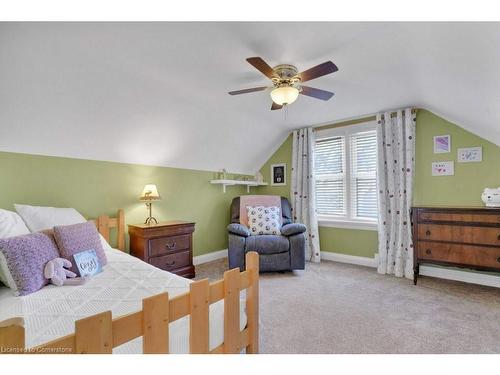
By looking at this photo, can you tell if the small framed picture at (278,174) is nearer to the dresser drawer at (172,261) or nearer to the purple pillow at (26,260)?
the dresser drawer at (172,261)

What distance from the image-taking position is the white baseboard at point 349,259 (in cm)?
361

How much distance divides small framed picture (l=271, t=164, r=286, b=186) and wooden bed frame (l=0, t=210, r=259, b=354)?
3234 mm

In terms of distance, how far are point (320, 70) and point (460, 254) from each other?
2.46 metres

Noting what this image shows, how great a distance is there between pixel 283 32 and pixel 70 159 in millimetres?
2425

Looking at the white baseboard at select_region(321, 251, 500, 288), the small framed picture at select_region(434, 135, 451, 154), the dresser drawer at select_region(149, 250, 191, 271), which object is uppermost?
the small framed picture at select_region(434, 135, 451, 154)

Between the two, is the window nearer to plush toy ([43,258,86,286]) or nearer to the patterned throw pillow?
the patterned throw pillow

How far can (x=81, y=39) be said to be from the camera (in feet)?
5.93

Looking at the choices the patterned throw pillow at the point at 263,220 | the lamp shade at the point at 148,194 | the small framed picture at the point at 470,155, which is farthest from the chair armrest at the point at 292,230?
the small framed picture at the point at 470,155

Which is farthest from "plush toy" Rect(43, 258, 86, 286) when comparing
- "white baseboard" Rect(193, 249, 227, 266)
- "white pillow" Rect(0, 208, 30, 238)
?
"white baseboard" Rect(193, 249, 227, 266)

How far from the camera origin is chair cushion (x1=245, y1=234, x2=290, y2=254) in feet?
10.5

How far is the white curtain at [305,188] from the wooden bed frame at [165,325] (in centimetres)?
275

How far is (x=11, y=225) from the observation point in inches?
70.9

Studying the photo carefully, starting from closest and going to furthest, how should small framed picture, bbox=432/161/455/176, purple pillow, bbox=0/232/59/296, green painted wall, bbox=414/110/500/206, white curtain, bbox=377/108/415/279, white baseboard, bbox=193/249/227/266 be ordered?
purple pillow, bbox=0/232/59/296 < green painted wall, bbox=414/110/500/206 < small framed picture, bbox=432/161/455/176 < white curtain, bbox=377/108/415/279 < white baseboard, bbox=193/249/227/266
